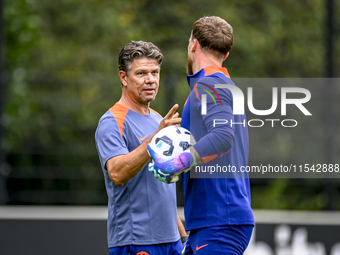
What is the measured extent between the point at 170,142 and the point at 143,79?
720 mm

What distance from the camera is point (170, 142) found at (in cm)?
262

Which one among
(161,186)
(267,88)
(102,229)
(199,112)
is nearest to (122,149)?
(161,186)

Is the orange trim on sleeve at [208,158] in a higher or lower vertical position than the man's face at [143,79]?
lower

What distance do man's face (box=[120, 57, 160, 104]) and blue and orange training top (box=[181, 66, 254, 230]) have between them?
0.50 metres

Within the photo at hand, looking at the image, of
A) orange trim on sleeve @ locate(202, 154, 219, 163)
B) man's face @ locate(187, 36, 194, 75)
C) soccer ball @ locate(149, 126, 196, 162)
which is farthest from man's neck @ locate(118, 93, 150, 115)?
orange trim on sleeve @ locate(202, 154, 219, 163)

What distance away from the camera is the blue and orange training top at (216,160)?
2510 millimetres

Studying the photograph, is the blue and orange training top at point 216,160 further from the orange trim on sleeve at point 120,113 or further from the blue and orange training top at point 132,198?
the orange trim on sleeve at point 120,113

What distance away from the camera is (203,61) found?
278cm

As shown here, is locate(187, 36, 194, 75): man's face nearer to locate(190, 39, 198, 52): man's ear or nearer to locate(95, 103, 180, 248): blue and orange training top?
locate(190, 39, 198, 52): man's ear

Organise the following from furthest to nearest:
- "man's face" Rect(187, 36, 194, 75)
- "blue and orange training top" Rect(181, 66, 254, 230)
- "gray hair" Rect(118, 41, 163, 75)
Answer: "gray hair" Rect(118, 41, 163, 75) < "man's face" Rect(187, 36, 194, 75) < "blue and orange training top" Rect(181, 66, 254, 230)

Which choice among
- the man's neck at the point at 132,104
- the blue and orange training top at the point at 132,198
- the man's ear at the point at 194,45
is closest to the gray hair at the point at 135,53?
the man's neck at the point at 132,104

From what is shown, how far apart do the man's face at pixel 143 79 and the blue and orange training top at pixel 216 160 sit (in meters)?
0.50

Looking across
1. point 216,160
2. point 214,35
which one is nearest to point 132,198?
point 216,160

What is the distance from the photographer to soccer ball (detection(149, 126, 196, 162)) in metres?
2.58
